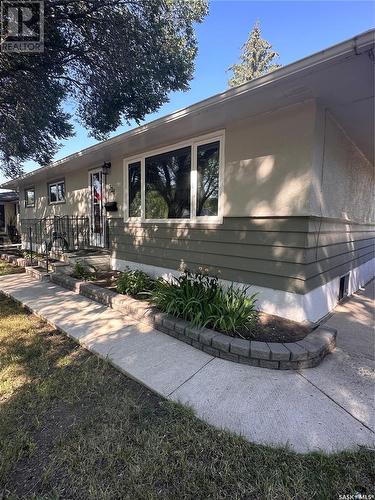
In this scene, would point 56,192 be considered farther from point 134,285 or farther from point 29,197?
point 134,285

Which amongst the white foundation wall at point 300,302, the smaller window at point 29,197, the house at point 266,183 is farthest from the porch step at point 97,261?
the smaller window at point 29,197

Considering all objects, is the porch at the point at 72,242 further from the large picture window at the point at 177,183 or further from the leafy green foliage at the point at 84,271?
the large picture window at the point at 177,183

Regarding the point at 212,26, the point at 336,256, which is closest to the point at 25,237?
the point at 212,26

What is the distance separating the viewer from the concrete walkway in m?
1.92

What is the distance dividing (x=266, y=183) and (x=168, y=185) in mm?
2104

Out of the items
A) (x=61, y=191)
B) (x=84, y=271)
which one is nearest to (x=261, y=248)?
(x=84, y=271)

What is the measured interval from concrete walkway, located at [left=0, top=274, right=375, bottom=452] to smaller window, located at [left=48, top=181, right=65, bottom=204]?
6607mm

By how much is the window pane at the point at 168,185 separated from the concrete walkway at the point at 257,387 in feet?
7.84

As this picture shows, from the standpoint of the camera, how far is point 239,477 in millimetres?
1564

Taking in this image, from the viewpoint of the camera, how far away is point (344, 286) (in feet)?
17.8

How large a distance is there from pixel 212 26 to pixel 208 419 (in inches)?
308

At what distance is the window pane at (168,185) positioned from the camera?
16.2 ft

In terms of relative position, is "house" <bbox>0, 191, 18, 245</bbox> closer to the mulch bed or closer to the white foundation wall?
the white foundation wall

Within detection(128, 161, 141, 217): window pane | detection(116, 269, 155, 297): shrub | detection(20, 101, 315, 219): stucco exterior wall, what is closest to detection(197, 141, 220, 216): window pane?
detection(20, 101, 315, 219): stucco exterior wall
